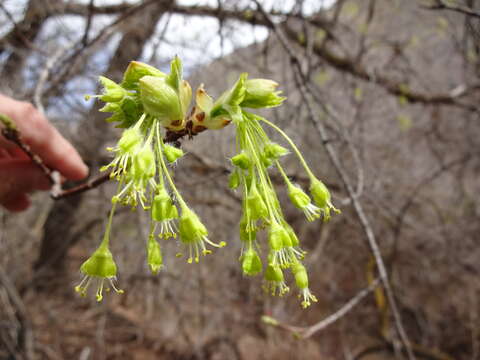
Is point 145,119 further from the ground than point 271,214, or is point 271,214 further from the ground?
point 145,119

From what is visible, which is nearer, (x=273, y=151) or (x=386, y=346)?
(x=273, y=151)

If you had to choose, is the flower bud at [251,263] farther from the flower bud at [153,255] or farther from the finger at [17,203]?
the finger at [17,203]

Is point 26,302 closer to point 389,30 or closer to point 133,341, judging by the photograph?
point 133,341

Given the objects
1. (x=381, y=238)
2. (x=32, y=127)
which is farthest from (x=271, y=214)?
(x=381, y=238)

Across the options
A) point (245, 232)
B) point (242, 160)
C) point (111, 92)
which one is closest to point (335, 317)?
point (245, 232)

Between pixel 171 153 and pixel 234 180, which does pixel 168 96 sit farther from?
pixel 234 180
